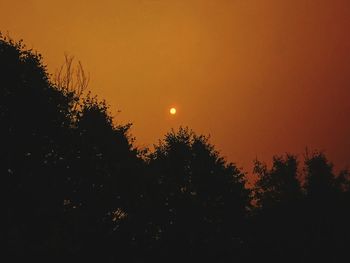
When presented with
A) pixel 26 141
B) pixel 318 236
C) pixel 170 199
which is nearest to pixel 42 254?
pixel 26 141

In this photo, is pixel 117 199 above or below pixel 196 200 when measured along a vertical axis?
below

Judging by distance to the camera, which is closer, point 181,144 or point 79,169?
point 79,169

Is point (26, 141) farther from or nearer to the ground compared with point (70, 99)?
nearer to the ground

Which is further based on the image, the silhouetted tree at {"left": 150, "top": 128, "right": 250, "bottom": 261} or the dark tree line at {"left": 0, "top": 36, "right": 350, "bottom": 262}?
the silhouetted tree at {"left": 150, "top": 128, "right": 250, "bottom": 261}

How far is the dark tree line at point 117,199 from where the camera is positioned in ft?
52.5

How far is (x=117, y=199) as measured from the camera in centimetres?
2169

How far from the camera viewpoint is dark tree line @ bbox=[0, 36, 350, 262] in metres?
16.0

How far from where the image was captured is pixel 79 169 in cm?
1912

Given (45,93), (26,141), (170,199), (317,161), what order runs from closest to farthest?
(26,141) < (45,93) < (170,199) < (317,161)

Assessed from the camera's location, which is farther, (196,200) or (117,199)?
(196,200)

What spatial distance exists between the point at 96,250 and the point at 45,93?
801 cm

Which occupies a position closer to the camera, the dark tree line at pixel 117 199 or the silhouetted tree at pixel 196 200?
the dark tree line at pixel 117 199

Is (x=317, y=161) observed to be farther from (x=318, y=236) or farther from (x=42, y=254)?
(x=42, y=254)


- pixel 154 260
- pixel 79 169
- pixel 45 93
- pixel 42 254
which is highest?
pixel 45 93
